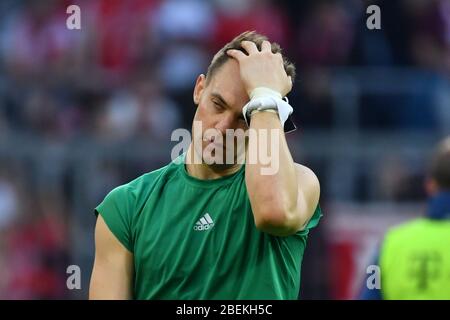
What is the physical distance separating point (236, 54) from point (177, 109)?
26.2ft

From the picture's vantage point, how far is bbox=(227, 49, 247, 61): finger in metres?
4.76

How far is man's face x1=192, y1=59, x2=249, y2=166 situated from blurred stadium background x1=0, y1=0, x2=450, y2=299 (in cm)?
660

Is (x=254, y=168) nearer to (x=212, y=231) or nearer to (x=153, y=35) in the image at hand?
(x=212, y=231)

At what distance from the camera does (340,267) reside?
11508 mm

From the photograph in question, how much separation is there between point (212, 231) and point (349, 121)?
792 cm

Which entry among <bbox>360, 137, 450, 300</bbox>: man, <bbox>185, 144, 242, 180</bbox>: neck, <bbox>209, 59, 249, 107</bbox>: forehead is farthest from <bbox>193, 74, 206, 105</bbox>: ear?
<bbox>360, 137, 450, 300</bbox>: man

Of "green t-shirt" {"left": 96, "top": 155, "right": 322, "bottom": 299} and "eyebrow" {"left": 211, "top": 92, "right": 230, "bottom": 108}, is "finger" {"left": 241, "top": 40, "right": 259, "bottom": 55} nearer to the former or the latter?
"eyebrow" {"left": 211, "top": 92, "right": 230, "bottom": 108}

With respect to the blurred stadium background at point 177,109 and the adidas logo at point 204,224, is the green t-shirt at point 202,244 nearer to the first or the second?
the adidas logo at point 204,224

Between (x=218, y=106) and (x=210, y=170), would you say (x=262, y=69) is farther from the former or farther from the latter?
(x=210, y=170)

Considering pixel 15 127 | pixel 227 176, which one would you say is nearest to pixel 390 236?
pixel 227 176

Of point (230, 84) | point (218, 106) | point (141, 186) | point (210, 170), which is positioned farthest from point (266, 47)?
point (141, 186)

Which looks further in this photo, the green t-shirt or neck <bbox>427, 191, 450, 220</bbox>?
neck <bbox>427, 191, 450, 220</bbox>

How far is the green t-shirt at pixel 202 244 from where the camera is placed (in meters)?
4.54

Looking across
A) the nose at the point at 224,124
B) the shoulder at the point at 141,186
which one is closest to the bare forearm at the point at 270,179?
the nose at the point at 224,124
